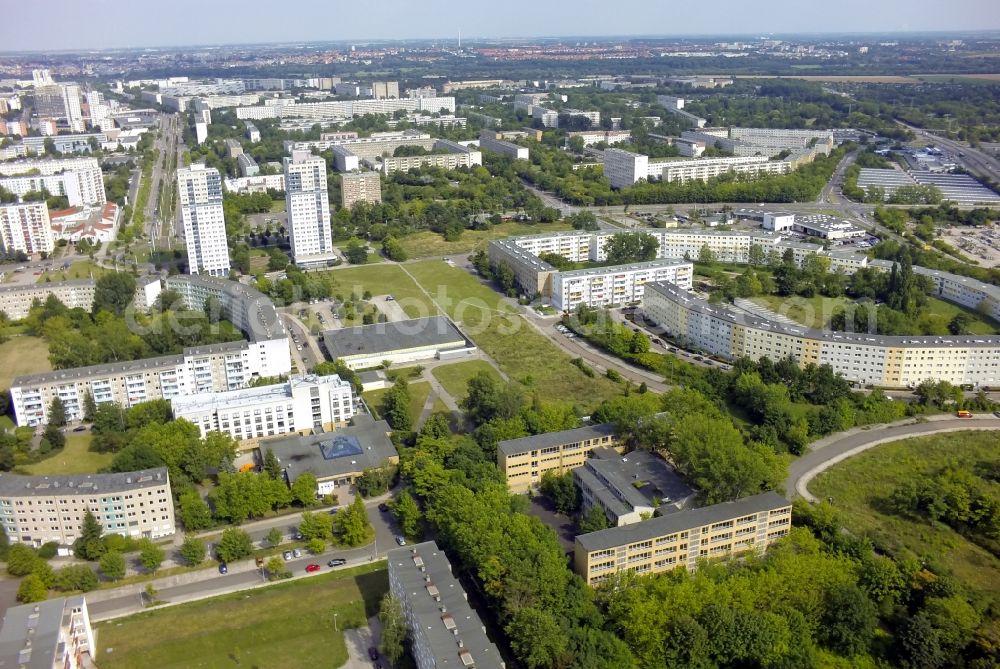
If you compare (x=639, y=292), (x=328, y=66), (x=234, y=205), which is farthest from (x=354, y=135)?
(x=328, y=66)

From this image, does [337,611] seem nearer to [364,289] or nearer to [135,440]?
[135,440]

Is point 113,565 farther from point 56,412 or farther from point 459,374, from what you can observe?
point 459,374

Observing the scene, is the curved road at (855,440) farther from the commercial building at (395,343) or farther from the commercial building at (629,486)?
the commercial building at (395,343)

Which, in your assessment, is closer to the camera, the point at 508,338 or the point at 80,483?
the point at 80,483

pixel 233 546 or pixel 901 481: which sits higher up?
pixel 233 546

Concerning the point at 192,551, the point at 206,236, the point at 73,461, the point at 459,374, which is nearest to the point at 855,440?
the point at 459,374

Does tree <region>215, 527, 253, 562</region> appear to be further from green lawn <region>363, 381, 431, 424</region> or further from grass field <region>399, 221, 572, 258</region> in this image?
grass field <region>399, 221, 572, 258</region>
